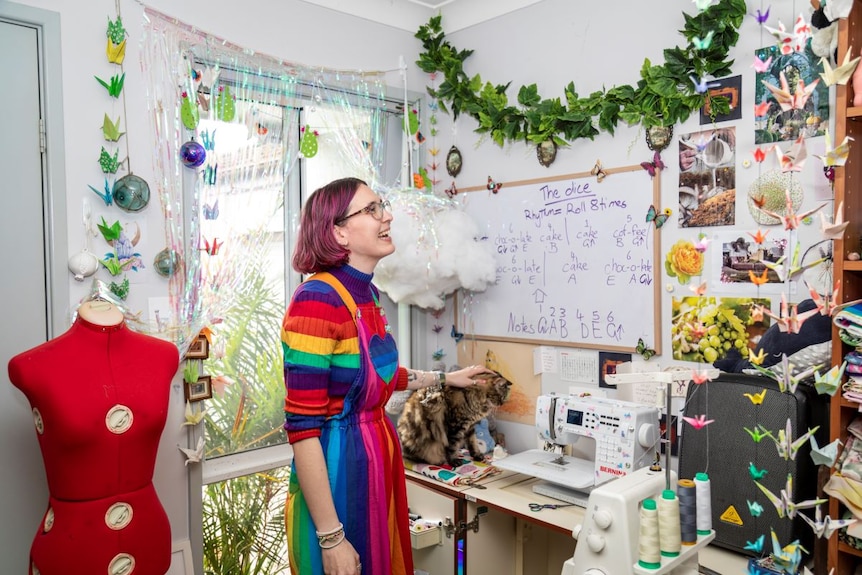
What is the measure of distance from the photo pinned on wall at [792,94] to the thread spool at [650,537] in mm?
1162

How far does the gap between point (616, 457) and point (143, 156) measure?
1831mm

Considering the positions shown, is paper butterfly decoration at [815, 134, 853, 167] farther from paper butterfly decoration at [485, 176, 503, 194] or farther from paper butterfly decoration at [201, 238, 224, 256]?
paper butterfly decoration at [201, 238, 224, 256]

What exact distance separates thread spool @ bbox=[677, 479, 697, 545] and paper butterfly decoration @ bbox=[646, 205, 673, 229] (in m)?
1.11

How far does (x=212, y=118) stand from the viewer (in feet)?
7.80

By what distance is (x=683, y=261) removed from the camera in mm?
2152

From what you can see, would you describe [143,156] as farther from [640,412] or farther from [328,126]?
[640,412]

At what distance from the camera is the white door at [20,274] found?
1911mm

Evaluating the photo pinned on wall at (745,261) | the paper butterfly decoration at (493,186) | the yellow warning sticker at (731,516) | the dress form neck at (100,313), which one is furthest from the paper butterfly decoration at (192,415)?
the photo pinned on wall at (745,261)

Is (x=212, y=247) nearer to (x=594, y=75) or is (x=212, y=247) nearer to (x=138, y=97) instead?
(x=138, y=97)

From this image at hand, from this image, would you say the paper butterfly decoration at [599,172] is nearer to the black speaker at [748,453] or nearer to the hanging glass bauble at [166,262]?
the black speaker at [748,453]

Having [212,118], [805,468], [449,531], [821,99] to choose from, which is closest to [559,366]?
[449,531]

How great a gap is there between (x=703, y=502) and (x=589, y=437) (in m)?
0.79

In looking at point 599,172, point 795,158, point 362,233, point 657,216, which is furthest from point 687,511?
point 599,172

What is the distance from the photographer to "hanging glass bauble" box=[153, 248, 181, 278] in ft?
7.20
